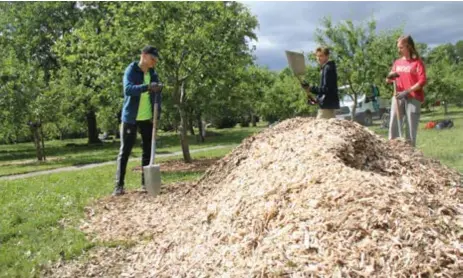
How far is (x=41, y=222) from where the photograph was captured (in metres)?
5.27

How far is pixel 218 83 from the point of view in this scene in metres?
11.2

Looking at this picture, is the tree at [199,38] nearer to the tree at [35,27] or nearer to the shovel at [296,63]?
the shovel at [296,63]

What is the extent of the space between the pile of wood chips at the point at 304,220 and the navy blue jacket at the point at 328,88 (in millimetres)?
1078

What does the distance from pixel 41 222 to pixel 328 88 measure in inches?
161

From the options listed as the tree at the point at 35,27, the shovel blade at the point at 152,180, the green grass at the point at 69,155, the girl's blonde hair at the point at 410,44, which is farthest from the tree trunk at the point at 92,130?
the girl's blonde hair at the point at 410,44

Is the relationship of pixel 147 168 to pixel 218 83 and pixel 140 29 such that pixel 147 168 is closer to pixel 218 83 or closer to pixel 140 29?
pixel 140 29

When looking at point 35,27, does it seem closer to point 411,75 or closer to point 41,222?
point 41,222

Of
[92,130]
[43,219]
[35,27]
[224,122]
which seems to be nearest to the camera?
[43,219]

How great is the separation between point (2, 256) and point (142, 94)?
3.14 meters

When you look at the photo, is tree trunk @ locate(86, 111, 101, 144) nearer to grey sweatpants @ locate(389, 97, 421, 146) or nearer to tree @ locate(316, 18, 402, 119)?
tree @ locate(316, 18, 402, 119)

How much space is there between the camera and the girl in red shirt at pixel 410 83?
6488mm

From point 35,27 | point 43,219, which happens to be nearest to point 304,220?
point 43,219

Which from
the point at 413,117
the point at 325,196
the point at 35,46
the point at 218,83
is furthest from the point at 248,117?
the point at 325,196

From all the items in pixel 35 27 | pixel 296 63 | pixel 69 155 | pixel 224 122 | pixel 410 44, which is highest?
pixel 35 27
